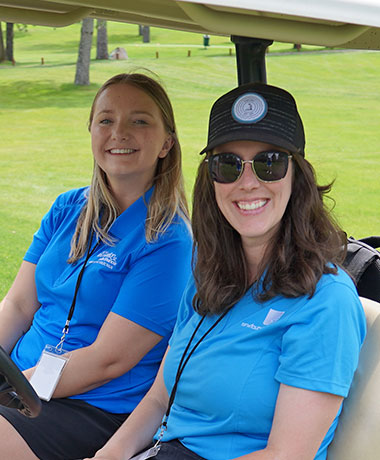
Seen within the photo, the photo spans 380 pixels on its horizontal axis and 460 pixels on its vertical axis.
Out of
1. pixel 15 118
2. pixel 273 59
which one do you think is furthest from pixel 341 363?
pixel 273 59

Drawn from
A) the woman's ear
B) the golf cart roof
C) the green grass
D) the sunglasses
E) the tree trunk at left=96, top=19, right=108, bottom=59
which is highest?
the tree trunk at left=96, top=19, right=108, bottom=59

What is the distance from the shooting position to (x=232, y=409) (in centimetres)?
162

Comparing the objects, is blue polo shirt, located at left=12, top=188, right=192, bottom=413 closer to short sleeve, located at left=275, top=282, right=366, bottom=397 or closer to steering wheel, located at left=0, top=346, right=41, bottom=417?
steering wheel, located at left=0, top=346, right=41, bottom=417

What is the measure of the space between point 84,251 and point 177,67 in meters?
23.8

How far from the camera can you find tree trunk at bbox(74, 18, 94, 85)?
727 inches

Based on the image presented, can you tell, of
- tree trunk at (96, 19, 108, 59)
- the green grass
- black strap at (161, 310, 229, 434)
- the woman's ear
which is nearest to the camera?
black strap at (161, 310, 229, 434)

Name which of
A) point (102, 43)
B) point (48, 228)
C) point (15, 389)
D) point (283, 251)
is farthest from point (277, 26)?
point (102, 43)

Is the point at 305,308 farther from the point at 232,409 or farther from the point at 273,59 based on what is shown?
the point at 273,59

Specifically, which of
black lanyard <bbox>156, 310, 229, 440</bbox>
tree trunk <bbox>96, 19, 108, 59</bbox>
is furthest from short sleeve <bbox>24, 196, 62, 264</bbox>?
tree trunk <bbox>96, 19, 108, 59</bbox>

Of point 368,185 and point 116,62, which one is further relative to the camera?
point 116,62

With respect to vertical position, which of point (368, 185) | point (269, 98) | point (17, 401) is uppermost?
point (269, 98)

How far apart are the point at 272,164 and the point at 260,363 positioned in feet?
1.56

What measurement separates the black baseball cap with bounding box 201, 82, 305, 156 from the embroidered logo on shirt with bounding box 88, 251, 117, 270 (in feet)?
2.15

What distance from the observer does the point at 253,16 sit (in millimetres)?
1286
